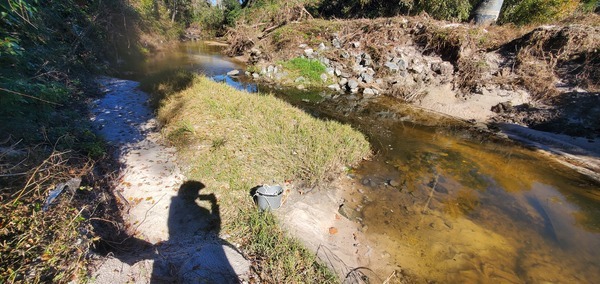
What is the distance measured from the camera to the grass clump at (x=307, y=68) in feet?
39.5

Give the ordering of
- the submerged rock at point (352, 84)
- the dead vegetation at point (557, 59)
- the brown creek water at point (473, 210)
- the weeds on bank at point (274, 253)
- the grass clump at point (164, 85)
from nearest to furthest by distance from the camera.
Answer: the weeds on bank at point (274, 253)
the brown creek water at point (473, 210)
the grass clump at point (164, 85)
the dead vegetation at point (557, 59)
the submerged rock at point (352, 84)

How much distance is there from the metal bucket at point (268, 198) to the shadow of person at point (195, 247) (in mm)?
658

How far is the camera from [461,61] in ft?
35.4

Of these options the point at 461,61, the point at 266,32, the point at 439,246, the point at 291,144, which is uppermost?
the point at 266,32

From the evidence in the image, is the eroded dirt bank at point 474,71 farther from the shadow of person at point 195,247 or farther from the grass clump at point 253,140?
the shadow of person at point 195,247

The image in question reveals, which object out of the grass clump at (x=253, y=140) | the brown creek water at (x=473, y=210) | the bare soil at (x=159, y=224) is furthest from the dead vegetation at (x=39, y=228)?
the brown creek water at (x=473, y=210)

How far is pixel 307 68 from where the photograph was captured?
1244cm

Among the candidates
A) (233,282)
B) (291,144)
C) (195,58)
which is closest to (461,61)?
(291,144)

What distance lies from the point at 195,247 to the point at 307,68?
1078 centimetres

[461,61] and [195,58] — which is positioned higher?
[461,61]

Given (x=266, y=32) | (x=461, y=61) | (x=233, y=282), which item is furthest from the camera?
(x=266, y=32)

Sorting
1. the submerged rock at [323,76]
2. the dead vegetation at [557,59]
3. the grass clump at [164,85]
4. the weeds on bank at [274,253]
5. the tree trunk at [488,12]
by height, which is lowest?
the weeds on bank at [274,253]

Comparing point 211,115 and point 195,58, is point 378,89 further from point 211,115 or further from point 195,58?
point 195,58

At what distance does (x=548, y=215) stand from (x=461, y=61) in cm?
846
